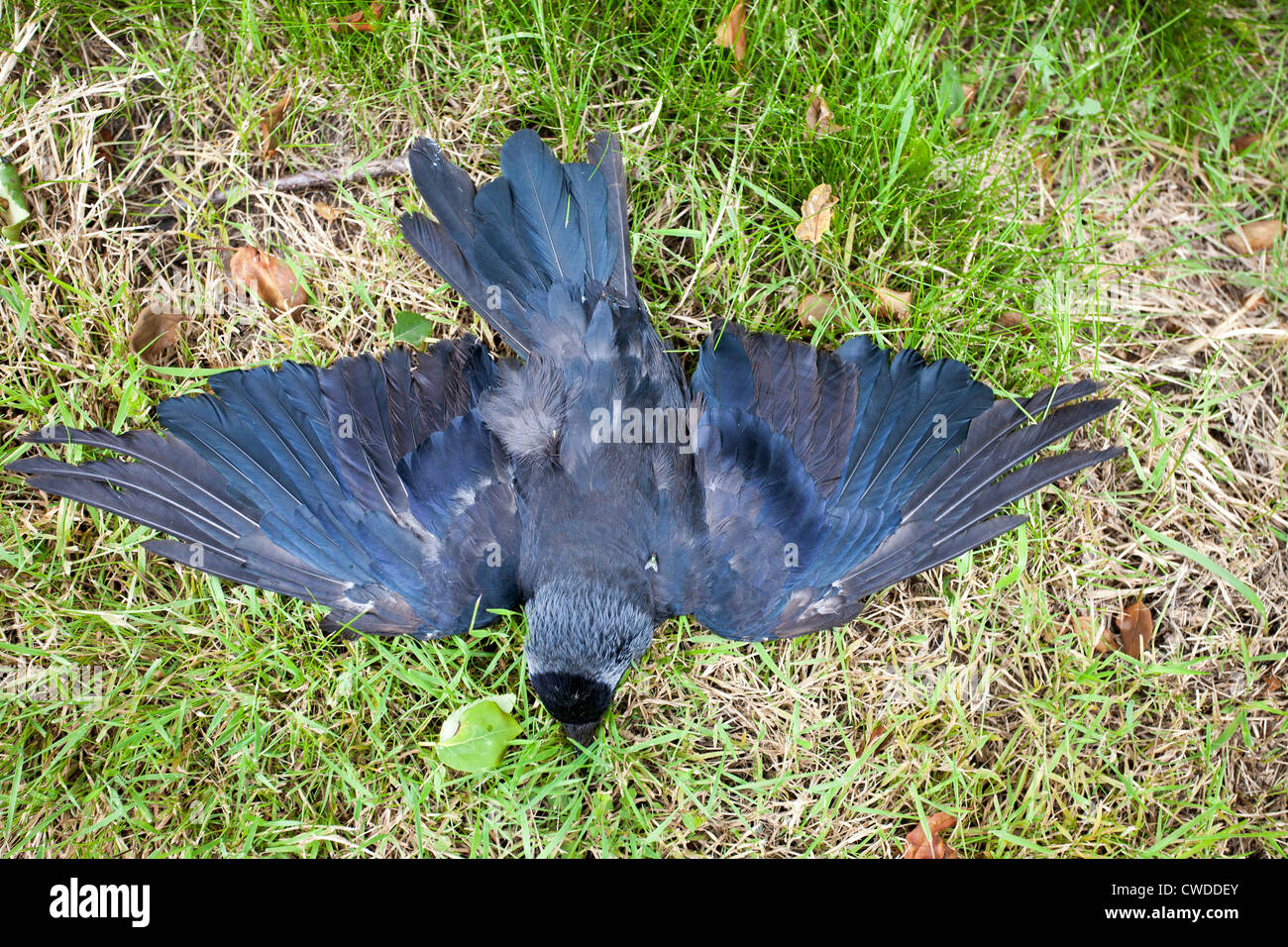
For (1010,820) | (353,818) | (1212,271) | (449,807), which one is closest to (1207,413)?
(1212,271)

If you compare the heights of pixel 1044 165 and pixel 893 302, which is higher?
pixel 1044 165

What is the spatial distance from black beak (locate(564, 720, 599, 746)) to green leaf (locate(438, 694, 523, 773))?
32 centimetres

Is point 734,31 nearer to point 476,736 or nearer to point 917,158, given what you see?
point 917,158

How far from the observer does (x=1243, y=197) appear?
4.36m

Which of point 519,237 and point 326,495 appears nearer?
point 326,495

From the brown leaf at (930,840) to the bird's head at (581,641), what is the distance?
1.57m

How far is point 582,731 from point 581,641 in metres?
0.49

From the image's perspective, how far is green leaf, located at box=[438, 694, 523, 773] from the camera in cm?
372

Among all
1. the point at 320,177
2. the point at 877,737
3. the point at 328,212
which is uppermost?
the point at 320,177

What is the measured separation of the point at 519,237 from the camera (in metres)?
3.74

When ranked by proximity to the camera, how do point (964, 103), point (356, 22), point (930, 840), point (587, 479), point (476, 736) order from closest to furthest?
point (587, 479), point (476, 736), point (930, 840), point (356, 22), point (964, 103)

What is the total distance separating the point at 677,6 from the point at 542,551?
251cm

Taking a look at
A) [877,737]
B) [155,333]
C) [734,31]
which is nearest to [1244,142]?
[734,31]

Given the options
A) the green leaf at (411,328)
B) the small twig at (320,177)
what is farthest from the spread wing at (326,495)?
the small twig at (320,177)
